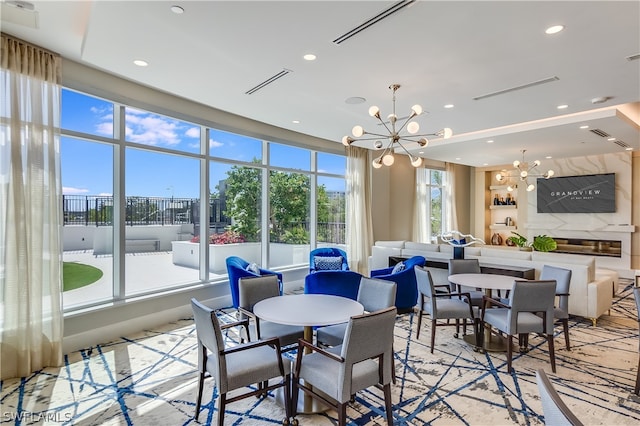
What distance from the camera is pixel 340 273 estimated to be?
4.57 metres

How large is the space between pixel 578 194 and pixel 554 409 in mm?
10341

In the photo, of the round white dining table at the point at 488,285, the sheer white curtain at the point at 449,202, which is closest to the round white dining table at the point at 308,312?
the round white dining table at the point at 488,285

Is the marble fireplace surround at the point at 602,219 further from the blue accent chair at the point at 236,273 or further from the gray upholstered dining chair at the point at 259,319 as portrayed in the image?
the gray upholstered dining chair at the point at 259,319

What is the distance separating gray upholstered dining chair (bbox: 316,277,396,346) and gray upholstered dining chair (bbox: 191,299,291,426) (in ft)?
1.93

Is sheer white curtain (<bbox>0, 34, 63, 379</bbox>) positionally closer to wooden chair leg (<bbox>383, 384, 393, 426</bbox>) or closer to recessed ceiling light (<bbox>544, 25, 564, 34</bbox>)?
wooden chair leg (<bbox>383, 384, 393, 426</bbox>)

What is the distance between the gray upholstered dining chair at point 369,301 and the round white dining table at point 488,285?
1.29 m

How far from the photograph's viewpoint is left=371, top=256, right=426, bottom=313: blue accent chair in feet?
17.1

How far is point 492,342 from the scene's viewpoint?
4211 millimetres

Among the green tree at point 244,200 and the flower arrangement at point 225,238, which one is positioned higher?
the green tree at point 244,200

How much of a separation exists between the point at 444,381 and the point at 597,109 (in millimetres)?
4874

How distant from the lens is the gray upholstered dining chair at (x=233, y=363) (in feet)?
7.88

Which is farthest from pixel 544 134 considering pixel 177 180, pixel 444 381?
pixel 177 180

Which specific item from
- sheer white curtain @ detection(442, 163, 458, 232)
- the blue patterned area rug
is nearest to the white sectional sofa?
the blue patterned area rug

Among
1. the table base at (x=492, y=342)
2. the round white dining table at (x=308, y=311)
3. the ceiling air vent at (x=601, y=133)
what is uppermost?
the ceiling air vent at (x=601, y=133)
